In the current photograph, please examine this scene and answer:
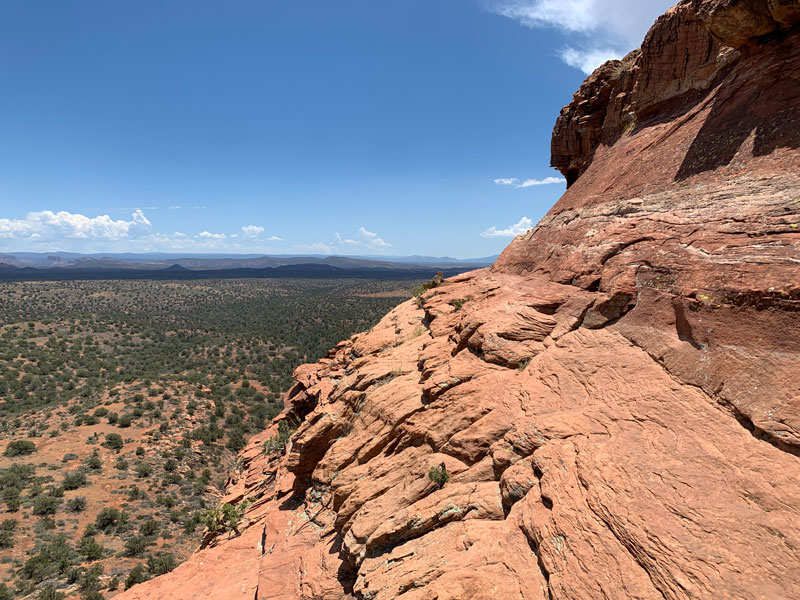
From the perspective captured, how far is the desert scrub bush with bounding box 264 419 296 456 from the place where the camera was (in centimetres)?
2340

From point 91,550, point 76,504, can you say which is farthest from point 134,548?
point 76,504

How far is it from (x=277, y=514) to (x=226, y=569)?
2335 mm

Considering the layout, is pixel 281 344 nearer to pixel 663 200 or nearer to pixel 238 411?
pixel 238 411

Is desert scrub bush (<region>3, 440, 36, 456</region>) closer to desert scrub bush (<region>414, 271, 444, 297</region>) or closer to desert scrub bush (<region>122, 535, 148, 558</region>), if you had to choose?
desert scrub bush (<region>122, 535, 148, 558</region>)

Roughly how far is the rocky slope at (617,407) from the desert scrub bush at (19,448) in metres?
33.4

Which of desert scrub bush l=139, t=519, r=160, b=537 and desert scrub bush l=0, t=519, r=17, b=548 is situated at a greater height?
desert scrub bush l=0, t=519, r=17, b=548

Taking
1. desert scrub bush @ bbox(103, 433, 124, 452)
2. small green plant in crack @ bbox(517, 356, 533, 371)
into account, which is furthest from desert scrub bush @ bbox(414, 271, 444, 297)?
desert scrub bush @ bbox(103, 433, 124, 452)

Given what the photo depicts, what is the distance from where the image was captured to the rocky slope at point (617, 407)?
5.95 metres

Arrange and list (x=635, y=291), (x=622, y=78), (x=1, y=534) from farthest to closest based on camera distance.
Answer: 1. (x=1, y=534)
2. (x=622, y=78)
3. (x=635, y=291)

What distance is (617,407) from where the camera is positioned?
8.27m

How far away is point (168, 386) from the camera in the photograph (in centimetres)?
5234

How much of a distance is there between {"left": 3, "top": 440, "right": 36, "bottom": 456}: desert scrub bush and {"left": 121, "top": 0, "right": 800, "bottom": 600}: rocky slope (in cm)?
3337

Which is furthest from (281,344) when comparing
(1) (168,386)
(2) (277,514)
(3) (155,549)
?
(2) (277,514)

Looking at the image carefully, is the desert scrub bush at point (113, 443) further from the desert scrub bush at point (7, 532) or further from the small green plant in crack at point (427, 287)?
the small green plant in crack at point (427, 287)
